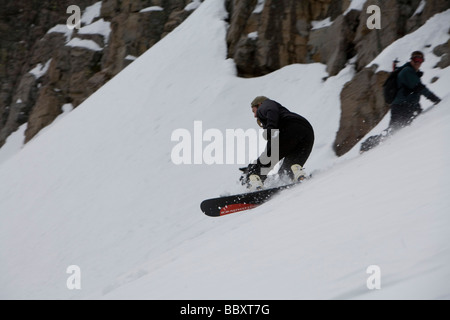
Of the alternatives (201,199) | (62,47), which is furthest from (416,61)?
(62,47)

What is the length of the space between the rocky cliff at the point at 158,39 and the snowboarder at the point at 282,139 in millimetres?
2970

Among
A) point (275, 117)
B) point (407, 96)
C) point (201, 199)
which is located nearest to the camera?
point (275, 117)

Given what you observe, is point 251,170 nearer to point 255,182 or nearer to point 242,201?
point 255,182

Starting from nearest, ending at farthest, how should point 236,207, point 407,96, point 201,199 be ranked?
point 236,207
point 407,96
point 201,199

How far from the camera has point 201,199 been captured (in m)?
10.8

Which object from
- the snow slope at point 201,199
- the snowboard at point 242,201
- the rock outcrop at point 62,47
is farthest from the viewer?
the rock outcrop at point 62,47

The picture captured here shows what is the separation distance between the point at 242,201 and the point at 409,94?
319cm

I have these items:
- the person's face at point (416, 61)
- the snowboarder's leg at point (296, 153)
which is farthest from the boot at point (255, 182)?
the person's face at point (416, 61)

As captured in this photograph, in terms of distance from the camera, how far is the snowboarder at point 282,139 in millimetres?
7219

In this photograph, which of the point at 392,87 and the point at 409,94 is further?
the point at 392,87

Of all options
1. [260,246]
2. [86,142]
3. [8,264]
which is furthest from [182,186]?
[260,246]

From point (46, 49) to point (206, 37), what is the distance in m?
23.7

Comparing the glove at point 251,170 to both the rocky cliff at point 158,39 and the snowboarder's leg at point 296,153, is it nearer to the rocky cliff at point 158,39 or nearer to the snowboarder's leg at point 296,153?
the snowboarder's leg at point 296,153

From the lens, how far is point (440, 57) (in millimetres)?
10086
